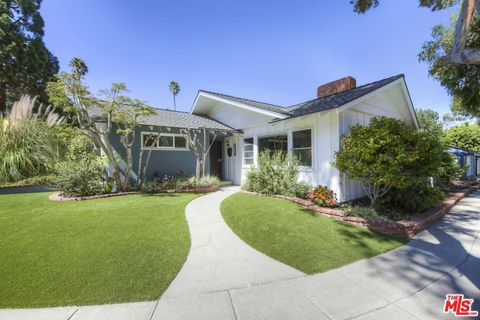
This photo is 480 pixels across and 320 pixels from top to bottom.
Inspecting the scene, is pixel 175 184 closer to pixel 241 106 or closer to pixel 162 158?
pixel 162 158

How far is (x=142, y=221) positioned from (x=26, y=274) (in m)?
2.34

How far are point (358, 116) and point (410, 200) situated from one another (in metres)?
3.57

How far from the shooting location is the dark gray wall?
9.82 metres

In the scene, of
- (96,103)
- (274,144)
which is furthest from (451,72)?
(96,103)

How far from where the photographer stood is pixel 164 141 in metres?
11.0

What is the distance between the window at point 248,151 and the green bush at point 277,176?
2.60 m

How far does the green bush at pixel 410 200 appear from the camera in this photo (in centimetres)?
684

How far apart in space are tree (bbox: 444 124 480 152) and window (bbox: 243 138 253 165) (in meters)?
22.6

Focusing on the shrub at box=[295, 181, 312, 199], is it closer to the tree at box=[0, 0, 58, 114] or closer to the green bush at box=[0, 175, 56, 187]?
the green bush at box=[0, 175, 56, 187]

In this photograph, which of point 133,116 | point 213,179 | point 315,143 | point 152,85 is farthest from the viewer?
point 152,85

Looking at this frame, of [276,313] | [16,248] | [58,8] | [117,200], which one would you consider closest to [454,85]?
[276,313]

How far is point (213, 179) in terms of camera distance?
409 inches

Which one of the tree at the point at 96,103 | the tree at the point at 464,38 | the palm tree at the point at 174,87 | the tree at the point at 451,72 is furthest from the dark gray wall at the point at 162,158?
the palm tree at the point at 174,87

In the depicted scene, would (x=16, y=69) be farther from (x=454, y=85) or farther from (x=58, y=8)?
(x=454, y=85)
